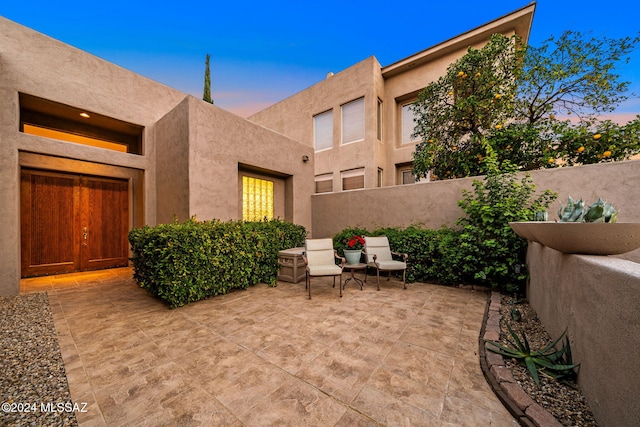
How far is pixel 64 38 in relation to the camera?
18.2ft

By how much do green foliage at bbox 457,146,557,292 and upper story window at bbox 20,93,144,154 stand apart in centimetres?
911

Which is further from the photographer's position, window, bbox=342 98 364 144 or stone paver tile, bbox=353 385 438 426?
window, bbox=342 98 364 144

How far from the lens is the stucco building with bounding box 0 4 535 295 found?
487cm

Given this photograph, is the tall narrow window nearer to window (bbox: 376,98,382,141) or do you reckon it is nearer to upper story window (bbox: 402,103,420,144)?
window (bbox: 376,98,382,141)

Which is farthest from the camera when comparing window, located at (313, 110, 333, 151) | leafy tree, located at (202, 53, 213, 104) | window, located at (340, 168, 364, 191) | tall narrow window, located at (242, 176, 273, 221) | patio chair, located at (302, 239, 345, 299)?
leafy tree, located at (202, 53, 213, 104)

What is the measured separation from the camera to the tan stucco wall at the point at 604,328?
4.16 feet

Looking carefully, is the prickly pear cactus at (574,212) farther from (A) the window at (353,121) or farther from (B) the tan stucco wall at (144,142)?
(A) the window at (353,121)

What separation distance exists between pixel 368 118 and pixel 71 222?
33.3ft

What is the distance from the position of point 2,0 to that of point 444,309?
10.6 meters

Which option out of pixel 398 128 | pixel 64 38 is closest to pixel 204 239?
pixel 64 38

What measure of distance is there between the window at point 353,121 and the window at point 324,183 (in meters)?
1.71

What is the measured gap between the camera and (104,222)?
22.2 feet

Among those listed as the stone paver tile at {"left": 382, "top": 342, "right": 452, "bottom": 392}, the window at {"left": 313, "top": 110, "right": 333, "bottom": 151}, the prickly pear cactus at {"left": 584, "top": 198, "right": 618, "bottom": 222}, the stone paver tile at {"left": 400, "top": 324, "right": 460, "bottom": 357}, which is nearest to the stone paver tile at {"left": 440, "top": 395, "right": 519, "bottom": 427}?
the stone paver tile at {"left": 382, "top": 342, "right": 452, "bottom": 392}

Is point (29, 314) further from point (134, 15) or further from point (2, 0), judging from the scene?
point (134, 15)
